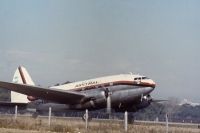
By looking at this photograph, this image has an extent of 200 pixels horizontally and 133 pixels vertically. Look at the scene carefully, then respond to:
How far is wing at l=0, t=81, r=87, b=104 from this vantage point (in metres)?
42.1

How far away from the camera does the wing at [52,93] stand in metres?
42.1

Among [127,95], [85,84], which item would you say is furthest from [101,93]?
[85,84]

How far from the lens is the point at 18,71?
5788 cm

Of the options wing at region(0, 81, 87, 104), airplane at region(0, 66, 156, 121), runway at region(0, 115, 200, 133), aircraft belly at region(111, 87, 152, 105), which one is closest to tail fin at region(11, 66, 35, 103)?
airplane at region(0, 66, 156, 121)

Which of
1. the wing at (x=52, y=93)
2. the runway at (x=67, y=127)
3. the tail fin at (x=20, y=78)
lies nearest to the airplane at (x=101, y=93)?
the wing at (x=52, y=93)

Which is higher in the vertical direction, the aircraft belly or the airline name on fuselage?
the airline name on fuselage

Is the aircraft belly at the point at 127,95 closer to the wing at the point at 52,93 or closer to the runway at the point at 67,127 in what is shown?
the wing at the point at 52,93

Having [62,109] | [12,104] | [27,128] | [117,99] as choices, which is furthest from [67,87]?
[27,128]

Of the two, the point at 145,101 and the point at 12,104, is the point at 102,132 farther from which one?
the point at 12,104

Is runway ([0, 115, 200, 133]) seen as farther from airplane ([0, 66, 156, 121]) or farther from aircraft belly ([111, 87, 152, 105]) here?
airplane ([0, 66, 156, 121])

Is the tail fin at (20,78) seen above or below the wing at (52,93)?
above

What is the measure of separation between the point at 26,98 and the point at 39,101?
6382mm

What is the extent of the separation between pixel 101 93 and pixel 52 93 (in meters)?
6.06

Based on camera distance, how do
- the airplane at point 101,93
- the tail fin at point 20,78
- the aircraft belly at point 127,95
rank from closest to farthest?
the aircraft belly at point 127,95, the airplane at point 101,93, the tail fin at point 20,78
